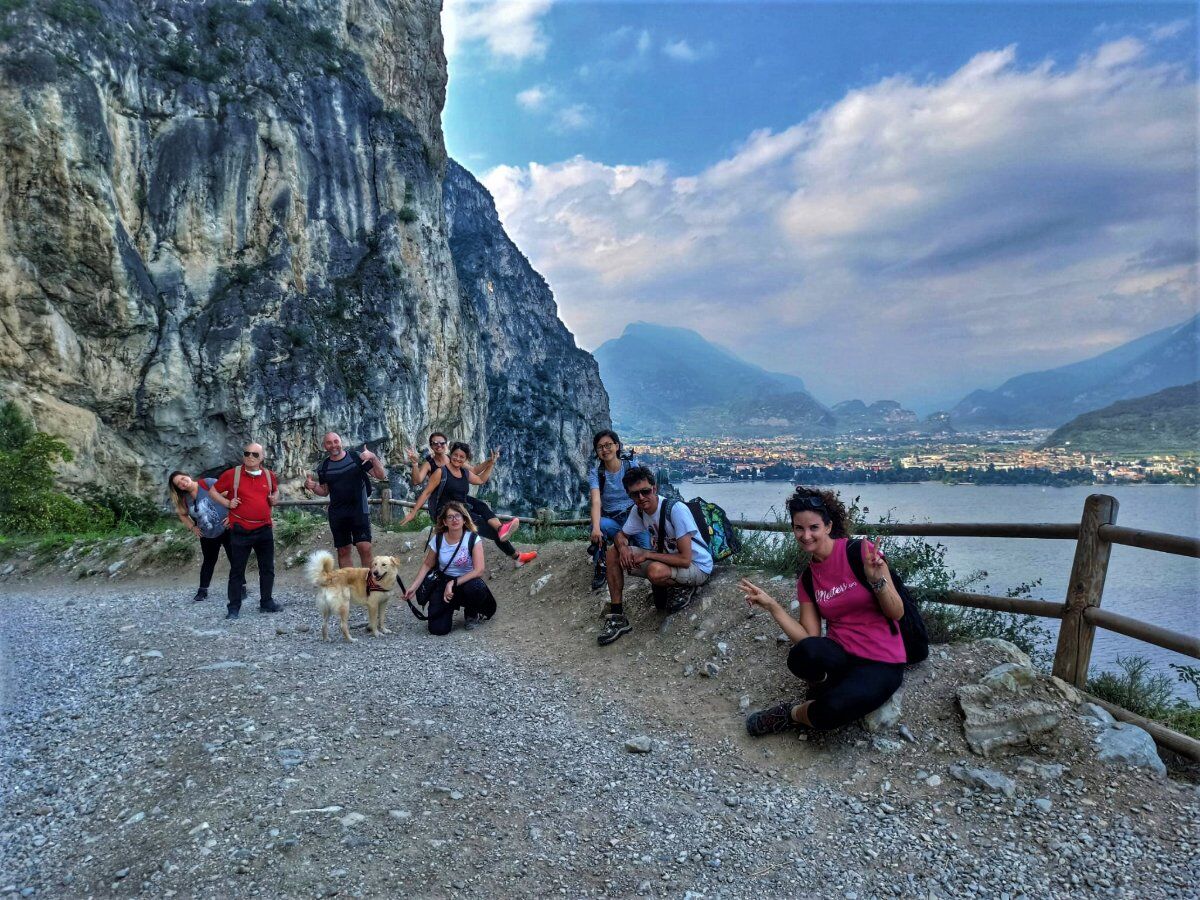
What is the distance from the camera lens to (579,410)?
93938mm

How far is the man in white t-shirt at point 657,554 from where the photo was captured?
5.61m

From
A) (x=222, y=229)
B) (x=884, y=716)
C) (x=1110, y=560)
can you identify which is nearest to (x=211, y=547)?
(x=884, y=716)

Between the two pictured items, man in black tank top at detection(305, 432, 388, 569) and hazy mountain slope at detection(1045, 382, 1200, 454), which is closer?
man in black tank top at detection(305, 432, 388, 569)

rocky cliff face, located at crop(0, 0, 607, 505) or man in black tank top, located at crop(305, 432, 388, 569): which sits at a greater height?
rocky cliff face, located at crop(0, 0, 607, 505)

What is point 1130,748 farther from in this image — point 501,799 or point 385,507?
point 385,507

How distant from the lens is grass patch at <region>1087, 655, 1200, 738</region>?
3.85 meters

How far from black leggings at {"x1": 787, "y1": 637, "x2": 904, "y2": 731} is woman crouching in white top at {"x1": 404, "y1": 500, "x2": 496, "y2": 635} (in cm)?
426

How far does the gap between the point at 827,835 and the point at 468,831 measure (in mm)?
1836

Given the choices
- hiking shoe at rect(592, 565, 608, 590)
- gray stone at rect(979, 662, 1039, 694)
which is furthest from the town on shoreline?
gray stone at rect(979, 662, 1039, 694)

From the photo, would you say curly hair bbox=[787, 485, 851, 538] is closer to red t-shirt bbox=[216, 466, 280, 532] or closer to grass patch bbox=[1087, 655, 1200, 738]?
grass patch bbox=[1087, 655, 1200, 738]

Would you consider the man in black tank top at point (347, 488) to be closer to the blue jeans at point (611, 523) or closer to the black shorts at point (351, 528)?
the black shorts at point (351, 528)

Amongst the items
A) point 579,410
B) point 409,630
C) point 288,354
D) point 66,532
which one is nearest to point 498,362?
point 579,410

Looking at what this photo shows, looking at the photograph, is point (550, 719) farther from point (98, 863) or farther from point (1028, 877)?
point (1028, 877)

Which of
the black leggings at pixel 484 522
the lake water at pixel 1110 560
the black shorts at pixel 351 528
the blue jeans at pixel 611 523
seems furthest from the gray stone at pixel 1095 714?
the black shorts at pixel 351 528
